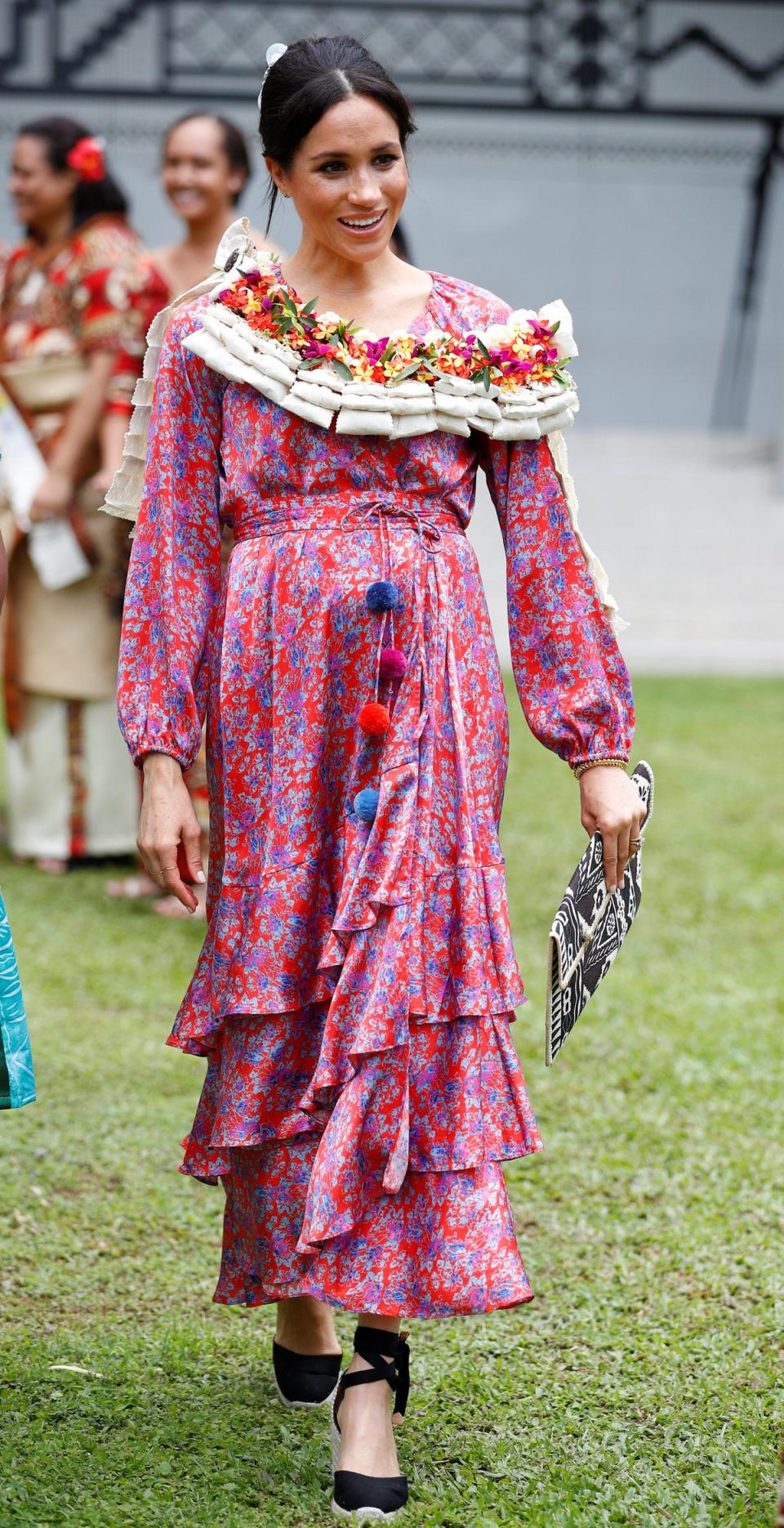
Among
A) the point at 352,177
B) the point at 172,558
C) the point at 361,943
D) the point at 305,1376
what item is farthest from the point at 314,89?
the point at 305,1376

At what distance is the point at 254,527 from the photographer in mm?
2348

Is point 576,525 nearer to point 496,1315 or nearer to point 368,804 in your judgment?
point 368,804

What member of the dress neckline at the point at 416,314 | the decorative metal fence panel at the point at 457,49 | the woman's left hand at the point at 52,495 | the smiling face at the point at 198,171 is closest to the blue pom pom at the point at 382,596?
the dress neckline at the point at 416,314

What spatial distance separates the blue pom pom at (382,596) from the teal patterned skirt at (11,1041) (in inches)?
21.5

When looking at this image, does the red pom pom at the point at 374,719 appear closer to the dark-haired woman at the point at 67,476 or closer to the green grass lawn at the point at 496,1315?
the green grass lawn at the point at 496,1315

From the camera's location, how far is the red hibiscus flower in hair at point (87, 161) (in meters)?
5.42

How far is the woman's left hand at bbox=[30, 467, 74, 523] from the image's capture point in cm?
551

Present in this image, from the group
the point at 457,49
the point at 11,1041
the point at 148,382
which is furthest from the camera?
the point at 457,49

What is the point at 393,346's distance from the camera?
2.31 meters

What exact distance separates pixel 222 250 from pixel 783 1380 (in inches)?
64.5

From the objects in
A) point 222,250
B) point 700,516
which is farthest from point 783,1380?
point 700,516

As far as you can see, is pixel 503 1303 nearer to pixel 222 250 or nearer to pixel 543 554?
pixel 543 554

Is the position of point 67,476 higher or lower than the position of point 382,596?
higher

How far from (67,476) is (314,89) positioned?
3.35 metres
